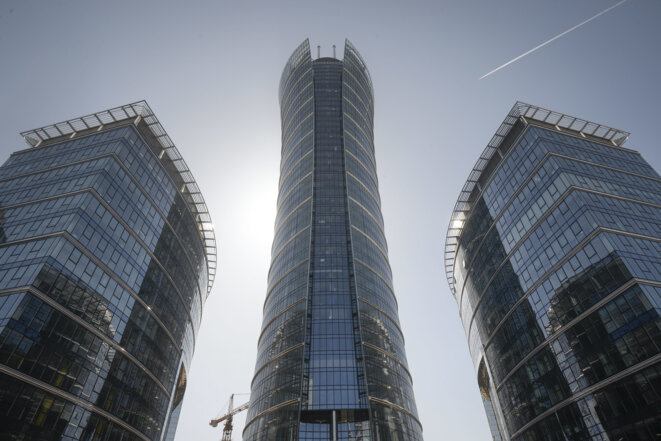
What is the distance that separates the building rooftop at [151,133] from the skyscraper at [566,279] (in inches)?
2062

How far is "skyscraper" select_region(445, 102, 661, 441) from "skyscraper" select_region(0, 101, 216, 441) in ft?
168

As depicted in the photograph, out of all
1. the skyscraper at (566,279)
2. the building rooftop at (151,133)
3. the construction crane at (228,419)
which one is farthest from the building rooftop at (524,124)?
the construction crane at (228,419)

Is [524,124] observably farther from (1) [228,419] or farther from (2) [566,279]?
(1) [228,419]

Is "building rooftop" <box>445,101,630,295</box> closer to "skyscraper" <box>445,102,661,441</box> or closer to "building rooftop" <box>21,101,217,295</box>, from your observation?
"skyscraper" <box>445,102,661,441</box>

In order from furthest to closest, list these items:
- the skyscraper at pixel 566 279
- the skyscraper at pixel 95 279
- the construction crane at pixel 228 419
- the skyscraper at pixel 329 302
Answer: the construction crane at pixel 228 419 → the skyscraper at pixel 329 302 → the skyscraper at pixel 566 279 → the skyscraper at pixel 95 279

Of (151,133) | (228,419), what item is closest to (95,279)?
(151,133)

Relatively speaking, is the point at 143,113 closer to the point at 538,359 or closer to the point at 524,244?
the point at 524,244

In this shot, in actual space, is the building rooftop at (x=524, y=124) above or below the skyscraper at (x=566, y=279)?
above

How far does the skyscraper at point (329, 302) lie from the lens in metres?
60.0

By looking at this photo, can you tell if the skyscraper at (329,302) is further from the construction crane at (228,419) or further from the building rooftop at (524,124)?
the construction crane at (228,419)

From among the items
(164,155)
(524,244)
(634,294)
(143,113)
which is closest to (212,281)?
(164,155)

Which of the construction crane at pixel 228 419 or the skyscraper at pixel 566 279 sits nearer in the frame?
the skyscraper at pixel 566 279

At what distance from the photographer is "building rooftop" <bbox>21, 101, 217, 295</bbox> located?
222 ft

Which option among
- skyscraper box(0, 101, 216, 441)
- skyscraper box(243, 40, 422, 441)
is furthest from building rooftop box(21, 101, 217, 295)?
skyscraper box(243, 40, 422, 441)
